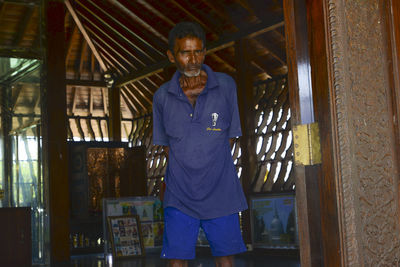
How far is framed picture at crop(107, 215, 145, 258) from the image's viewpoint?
8.01 metres

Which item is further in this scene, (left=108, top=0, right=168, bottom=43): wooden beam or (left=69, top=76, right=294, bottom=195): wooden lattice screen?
(left=108, top=0, right=168, bottom=43): wooden beam

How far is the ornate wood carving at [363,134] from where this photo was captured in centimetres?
184

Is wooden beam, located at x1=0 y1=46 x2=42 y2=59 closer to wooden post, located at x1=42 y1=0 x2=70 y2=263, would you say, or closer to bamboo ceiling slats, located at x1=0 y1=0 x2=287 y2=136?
bamboo ceiling slats, located at x1=0 y1=0 x2=287 y2=136

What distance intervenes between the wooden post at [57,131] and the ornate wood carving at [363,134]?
624cm

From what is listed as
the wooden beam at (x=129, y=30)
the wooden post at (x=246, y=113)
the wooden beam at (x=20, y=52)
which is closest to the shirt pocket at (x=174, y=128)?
the wooden beam at (x=20, y=52)

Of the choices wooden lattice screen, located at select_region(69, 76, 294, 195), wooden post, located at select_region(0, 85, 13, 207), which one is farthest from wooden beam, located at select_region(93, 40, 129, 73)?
wooden post, located at select_region(0, 85, 13, 207)

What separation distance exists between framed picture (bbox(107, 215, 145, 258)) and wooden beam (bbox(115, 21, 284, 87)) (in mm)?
3075

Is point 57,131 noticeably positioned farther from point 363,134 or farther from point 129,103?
point 129,103

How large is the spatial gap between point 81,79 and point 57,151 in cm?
684

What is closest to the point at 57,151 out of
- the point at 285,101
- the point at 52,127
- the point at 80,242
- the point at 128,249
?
the point at 52,127

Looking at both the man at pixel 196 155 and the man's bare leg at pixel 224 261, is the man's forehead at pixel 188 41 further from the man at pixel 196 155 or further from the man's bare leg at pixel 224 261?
the man's bare leg at pixel 224 261

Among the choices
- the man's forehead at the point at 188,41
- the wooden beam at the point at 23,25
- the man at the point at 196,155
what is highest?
the wooden beam at the point at 23,25

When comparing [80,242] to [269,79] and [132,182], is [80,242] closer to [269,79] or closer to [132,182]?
[132,182]

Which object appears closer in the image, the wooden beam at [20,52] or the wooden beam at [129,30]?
the wooden beam at [20,52]
